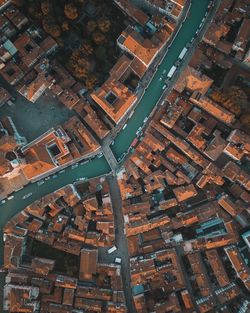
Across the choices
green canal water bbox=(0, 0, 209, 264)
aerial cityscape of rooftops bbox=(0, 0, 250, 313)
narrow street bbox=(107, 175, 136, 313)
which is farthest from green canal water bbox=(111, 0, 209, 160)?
narrow street bbox=(107, 175, 136, 313)

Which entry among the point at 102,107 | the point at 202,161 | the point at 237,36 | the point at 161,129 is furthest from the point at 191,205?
the point at 237,36

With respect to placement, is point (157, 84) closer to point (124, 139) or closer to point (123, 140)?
point (124, 139)

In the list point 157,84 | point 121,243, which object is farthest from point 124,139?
point 121,243

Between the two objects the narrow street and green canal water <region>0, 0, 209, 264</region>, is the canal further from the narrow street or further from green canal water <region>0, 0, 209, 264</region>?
the narrow street

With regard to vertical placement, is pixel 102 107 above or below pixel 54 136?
above

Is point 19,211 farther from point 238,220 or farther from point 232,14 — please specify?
point 232,14

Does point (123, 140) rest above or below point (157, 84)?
below
